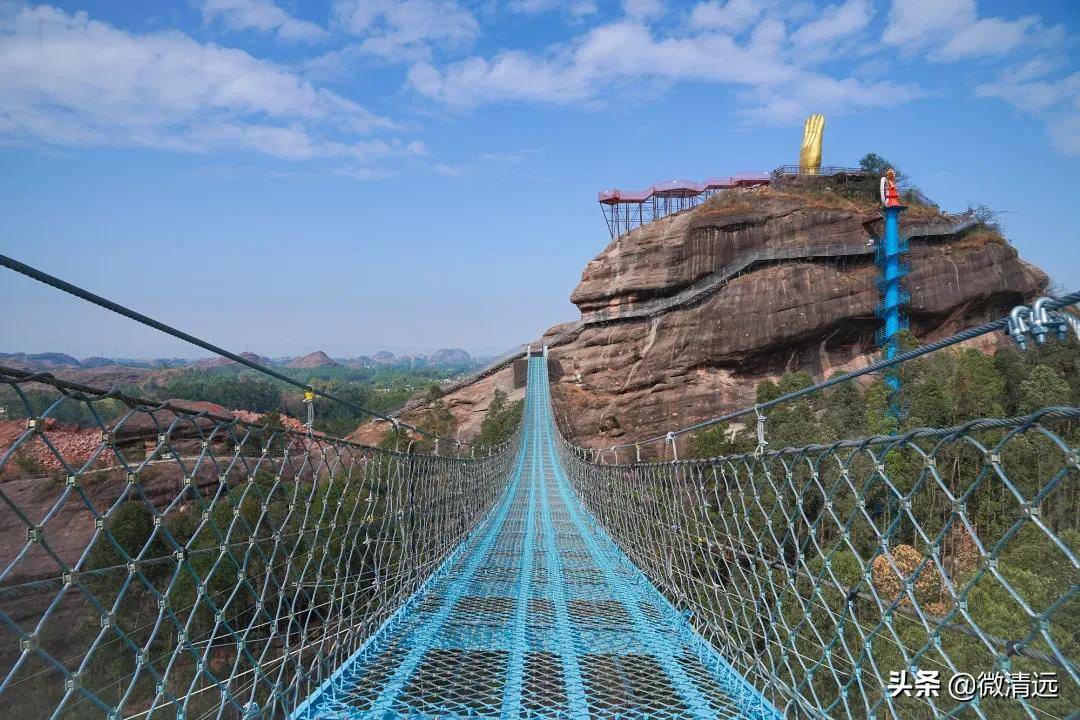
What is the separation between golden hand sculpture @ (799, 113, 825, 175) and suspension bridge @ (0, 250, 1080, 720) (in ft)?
54.8

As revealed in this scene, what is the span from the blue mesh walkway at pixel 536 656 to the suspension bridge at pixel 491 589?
0.04 feet

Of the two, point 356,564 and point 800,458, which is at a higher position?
point 800,458

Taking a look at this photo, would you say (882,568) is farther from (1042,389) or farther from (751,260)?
(751,260)

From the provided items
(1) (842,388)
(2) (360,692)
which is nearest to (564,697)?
(2) (360,692)

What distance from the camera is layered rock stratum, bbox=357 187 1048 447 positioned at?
17.7m

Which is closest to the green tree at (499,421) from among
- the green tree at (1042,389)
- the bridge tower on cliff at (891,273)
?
the bridge tower on cliff at (891,273)

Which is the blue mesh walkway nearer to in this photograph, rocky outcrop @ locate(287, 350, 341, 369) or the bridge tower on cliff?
the bridge tower on cliff

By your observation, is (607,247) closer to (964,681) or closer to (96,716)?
(96,716)

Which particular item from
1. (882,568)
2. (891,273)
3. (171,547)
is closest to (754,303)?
(891,273)

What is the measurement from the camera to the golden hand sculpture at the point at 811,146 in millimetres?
20812

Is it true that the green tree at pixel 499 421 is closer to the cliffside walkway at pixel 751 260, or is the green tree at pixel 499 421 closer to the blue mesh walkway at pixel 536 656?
the cliffside walkway at pixel 751 260

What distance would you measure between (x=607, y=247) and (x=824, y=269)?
572cm

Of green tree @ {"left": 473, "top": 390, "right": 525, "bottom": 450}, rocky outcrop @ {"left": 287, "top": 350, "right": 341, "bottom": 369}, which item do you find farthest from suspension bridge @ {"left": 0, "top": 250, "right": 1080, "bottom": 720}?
rocky outcrop @ {"left": 287, "top": 350, "right": 341, "bottom": 369}

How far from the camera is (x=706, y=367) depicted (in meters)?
18.0
